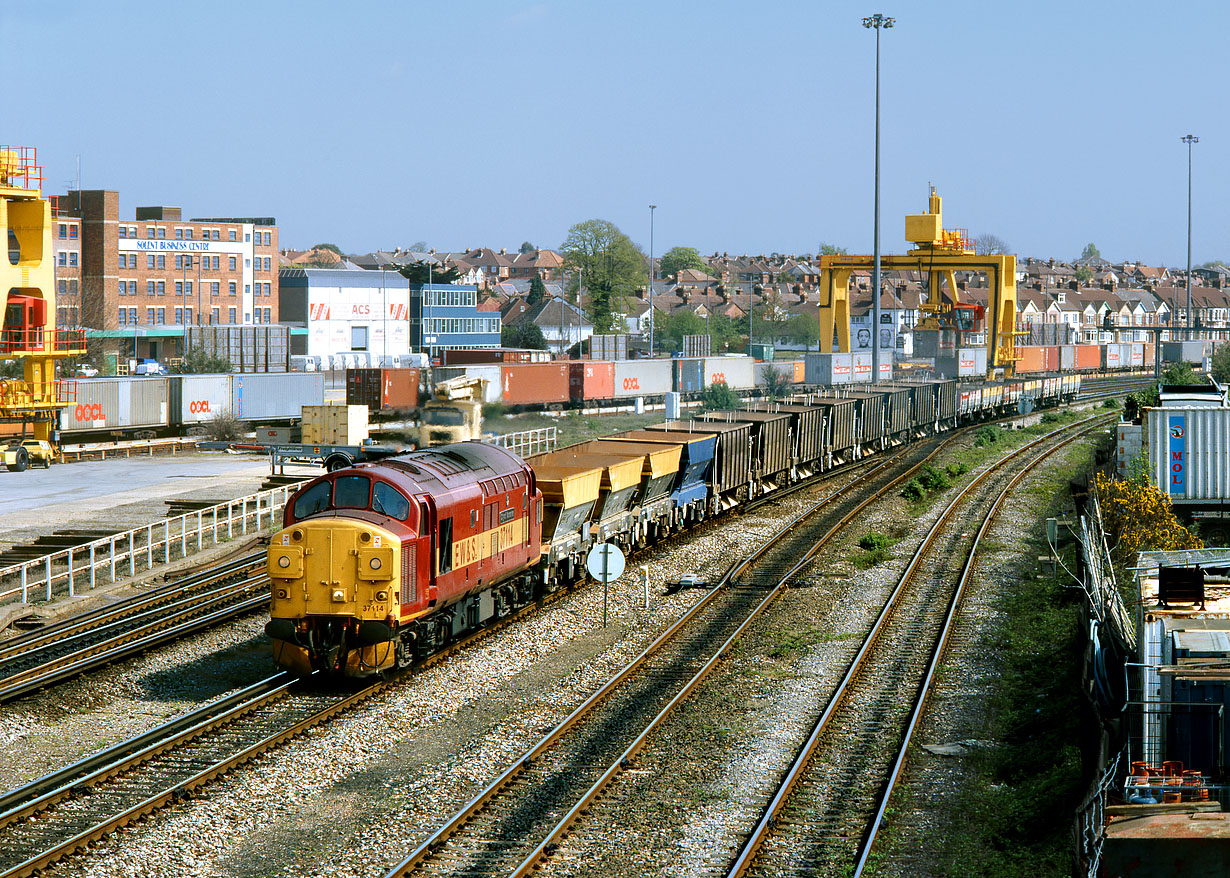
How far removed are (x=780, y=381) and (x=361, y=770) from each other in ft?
255

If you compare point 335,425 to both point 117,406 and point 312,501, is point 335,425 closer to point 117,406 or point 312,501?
point 117,406

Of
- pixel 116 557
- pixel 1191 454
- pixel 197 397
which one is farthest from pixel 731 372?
pixel 116 557

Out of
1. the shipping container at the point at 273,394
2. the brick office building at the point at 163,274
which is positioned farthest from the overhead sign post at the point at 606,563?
the brick office building at the point at 163,274

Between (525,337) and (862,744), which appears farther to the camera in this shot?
(525,337)

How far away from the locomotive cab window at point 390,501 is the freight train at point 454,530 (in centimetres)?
2

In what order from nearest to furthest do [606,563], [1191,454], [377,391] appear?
[606,563] < [1191,454] < [377,391]

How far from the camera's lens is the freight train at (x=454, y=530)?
1906 cm

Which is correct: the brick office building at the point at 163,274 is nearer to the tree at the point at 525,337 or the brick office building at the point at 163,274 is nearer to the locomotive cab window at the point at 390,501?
the tree at the point at 525,337

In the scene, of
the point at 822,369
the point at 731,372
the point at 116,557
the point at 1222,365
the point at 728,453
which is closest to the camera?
the point at 116,557

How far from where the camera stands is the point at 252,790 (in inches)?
626

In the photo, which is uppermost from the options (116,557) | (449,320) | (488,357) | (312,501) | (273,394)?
(449,320)

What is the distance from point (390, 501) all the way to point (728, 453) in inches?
821

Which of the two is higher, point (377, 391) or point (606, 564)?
point (377, 391)

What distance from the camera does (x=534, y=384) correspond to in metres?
78.1
